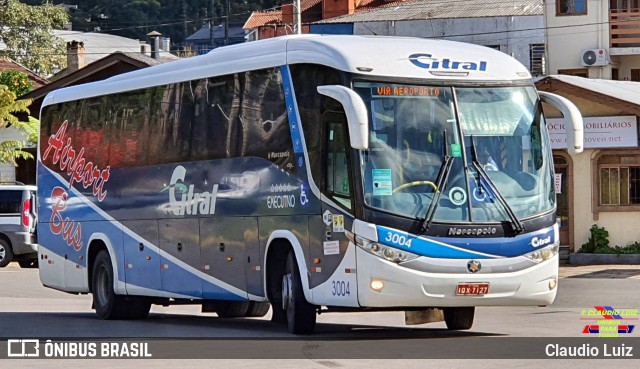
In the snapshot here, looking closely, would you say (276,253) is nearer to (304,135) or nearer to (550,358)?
(304,135)

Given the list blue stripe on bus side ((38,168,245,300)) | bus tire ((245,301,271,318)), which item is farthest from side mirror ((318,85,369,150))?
bus tire ((245,301,271,318))

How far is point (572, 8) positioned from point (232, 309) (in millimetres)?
33807

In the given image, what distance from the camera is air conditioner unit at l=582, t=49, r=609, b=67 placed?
5119 centimetres

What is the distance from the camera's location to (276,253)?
1656cm

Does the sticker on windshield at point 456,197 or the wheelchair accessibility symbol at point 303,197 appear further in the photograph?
the wheelchair accessibility symbol at point 303,197

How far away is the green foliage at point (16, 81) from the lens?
51.1 meters

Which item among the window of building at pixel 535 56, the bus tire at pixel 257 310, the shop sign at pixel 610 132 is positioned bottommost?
the bus tire at pixel 257 310

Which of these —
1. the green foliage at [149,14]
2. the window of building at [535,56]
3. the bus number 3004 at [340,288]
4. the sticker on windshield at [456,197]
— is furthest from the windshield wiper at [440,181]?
the green foliage at [149,14]

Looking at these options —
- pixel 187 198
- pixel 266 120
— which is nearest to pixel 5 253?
pixel 187 198

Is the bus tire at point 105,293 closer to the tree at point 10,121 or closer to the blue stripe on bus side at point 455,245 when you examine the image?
the blue stripe on bus side at point 455,245

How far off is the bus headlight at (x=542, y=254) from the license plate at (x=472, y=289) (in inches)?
25.0

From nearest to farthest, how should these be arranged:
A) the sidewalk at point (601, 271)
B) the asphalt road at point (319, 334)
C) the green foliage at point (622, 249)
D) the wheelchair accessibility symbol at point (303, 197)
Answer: the asphalt road at point (319, 334) → the wheelchair accessibility symbol at point (303, 197) → the sidewalk at point (601, 271) → the green foliage at point (622, 249)

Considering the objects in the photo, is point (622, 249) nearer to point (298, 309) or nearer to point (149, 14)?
point (298, 309)

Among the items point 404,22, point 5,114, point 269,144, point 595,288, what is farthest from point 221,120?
point 404,22
